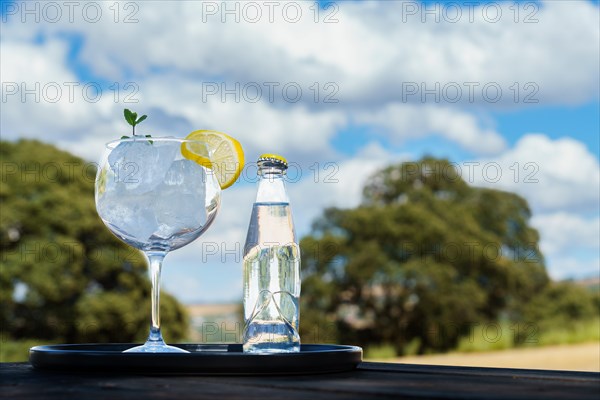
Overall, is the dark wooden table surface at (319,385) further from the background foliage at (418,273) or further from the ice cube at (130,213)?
the background foliage at (418,273)

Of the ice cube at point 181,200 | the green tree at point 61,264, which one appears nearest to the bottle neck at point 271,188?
the ice cube at point 181,200

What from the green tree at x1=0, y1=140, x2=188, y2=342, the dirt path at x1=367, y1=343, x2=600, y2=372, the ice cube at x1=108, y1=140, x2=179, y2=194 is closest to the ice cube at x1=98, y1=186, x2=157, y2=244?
the ice cube at x1=108, y1=140, x2=179, y2=194

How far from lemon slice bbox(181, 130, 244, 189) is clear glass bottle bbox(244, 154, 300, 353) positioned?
0.30 ft

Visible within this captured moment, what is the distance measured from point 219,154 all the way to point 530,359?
9953 mm

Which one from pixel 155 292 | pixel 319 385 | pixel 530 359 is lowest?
pixel 530 359

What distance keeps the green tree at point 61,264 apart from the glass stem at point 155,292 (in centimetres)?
747

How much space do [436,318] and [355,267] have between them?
52.6 inches

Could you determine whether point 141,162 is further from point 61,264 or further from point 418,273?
point 418,273

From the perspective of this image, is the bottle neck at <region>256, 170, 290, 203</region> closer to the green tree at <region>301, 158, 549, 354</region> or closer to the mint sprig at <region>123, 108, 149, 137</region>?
the mint sprig at <region>123, 108, 149, 137</region>

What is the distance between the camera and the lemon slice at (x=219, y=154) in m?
1.54

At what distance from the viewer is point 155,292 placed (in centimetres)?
152

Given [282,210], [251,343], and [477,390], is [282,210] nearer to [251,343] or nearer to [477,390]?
[251,343]

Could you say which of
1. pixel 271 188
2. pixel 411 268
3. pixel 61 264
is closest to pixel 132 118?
pixel 271 188

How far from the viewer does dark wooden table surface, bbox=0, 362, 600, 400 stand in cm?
102
